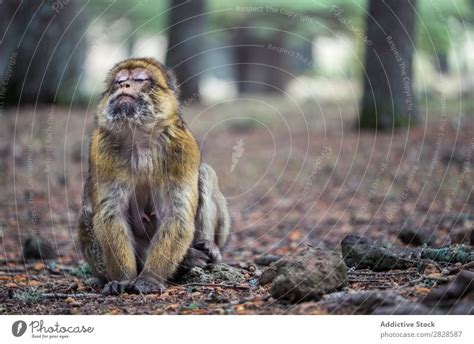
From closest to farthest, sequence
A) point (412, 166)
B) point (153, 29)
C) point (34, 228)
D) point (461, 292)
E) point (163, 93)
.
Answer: point (461, 292)
point (163, 93)
point (34, 228)
point (412, 166)
point (153, 29)

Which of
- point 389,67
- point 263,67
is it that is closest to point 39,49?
point 389,67

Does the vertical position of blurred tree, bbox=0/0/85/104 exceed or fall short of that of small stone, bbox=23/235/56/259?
it exceeds it

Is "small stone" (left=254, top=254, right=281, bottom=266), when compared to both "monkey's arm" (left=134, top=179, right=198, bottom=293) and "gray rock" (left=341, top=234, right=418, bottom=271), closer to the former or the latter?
"gray rock" (left=341, top=234, right=418, bottom=271)

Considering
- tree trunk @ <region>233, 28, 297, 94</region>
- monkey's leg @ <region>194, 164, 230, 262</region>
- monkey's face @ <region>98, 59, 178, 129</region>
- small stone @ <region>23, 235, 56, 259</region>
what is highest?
tree trunk @ <region>233, 28, 297, 94</region>

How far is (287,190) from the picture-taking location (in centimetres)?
927

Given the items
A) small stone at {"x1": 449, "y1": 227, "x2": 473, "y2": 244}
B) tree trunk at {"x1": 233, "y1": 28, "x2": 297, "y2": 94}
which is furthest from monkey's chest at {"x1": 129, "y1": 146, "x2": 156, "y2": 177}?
tree trunk at {"x1": 233, "y1": 28, "x2": 297, "y2": 94}

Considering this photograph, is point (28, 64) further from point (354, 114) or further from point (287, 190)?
point (354, 114)

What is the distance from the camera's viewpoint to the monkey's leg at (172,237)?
4973 mm

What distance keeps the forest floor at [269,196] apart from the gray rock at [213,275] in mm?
123

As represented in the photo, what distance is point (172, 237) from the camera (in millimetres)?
4988

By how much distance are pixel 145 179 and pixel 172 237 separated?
0.45 m

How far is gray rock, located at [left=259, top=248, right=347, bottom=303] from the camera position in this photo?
436 cm
